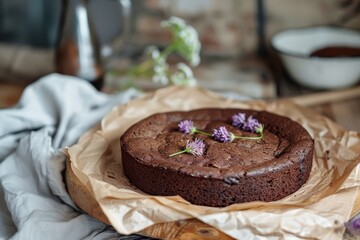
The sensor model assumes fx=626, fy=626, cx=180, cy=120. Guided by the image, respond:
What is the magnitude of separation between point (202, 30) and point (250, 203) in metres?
1.35

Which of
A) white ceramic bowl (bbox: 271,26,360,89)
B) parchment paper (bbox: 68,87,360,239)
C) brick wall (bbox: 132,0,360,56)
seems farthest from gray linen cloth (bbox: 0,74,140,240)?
brick wall (bbox: 132,0,360,56)

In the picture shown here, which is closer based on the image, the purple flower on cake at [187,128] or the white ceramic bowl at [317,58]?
the purple flower on cake at [187,128]

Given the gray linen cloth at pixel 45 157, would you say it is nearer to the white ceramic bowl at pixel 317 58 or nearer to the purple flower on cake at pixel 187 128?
the purple flower on cake at pixel 187 128

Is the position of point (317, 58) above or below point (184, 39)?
below

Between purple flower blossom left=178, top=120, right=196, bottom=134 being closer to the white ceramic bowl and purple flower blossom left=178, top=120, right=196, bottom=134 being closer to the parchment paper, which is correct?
the parchment paper

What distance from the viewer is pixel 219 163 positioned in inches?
48.7

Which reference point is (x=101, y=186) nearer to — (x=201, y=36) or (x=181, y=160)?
(x=181, y=160)

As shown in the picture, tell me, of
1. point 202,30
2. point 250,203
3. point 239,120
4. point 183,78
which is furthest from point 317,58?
point 250,203

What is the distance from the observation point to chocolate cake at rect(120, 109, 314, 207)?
1192mm

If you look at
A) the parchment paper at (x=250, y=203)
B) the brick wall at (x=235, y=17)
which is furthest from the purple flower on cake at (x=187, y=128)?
the brick wall at (x=235, y=17)

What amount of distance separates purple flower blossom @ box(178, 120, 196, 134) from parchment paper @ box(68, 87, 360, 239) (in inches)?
6.5

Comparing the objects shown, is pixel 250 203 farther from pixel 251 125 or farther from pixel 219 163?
pixel 251 125

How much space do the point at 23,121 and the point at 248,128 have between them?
572mm

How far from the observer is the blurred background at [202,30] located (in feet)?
7.19
